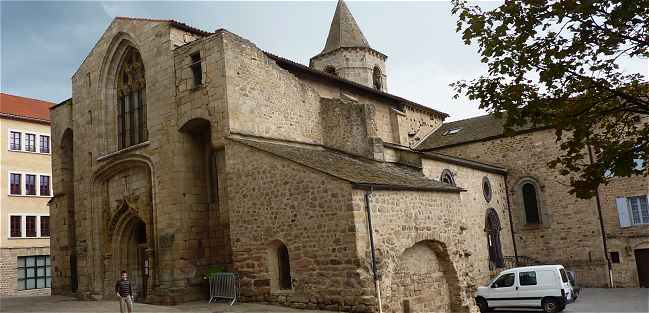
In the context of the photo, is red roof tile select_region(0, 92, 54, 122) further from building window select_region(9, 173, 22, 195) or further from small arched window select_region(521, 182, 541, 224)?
small arched window select_region(521, 182, 541, 224)

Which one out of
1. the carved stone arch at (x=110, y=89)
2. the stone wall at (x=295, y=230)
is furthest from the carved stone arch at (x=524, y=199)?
the carved stone arch at (x=110, y=89)

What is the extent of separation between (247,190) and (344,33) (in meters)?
21.0

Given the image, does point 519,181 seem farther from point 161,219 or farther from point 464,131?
point 161,219

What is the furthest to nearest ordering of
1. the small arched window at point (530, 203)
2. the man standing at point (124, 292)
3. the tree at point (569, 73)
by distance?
the small arched window at point (530, 203)
the man standing at point (124, 292)
the tree at point (569, 73)

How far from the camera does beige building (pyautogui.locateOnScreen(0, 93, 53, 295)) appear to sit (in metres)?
29.4

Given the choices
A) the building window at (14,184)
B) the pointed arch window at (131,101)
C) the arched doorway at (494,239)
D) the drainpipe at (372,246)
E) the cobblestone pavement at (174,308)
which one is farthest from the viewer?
the building window at (14,184)

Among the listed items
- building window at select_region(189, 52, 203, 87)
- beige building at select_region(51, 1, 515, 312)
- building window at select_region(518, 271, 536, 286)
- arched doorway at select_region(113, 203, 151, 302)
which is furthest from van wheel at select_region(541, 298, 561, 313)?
arched doorway at select_region(113, 203, 151, 302)

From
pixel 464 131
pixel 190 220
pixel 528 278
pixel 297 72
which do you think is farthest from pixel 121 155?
pixel 464 131

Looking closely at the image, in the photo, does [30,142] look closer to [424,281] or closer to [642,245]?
[424,281]

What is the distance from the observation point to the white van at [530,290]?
14.8 meters

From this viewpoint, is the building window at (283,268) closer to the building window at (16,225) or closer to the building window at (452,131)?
the building window at (452,131)

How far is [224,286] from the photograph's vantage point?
14328 mm

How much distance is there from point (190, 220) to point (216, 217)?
0.83m

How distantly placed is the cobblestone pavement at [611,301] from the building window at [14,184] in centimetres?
2806
